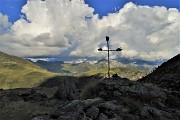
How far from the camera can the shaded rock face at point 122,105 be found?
84.9 ft

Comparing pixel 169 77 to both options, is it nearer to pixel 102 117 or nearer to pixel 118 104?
pixel 118 104

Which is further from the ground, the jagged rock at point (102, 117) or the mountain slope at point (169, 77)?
the mountain slope at point (169, 77)

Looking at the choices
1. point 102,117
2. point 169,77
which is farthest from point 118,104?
point 169,77

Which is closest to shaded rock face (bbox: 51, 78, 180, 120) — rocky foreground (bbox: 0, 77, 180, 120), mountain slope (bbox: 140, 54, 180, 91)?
rocky foreground (bbox: 0, 77, 180, 120)

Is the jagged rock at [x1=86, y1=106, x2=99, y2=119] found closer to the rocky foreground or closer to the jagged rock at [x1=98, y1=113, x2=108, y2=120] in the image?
the rocky foreground

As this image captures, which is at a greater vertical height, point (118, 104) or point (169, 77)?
point (169, 77)

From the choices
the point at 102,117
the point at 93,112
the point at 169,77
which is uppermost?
the point at 169,77

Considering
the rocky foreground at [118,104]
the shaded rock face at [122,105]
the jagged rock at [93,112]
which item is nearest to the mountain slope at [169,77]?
the rocky foreground at [118,104]

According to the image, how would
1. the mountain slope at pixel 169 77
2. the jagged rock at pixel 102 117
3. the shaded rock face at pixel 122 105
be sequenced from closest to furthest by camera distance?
the jagged rock at pixel 102 117 < the shaded rock face at pixel 122 105 < the mountain slope at pixel 169 77

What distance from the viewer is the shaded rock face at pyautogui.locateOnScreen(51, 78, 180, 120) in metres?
25.9

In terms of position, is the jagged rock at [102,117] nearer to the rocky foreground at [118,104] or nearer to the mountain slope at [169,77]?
the rocky foreground at [118,104]

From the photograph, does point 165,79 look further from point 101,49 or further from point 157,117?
point 157,117

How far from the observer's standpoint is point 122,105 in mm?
28797

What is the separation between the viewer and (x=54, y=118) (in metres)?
26.2
